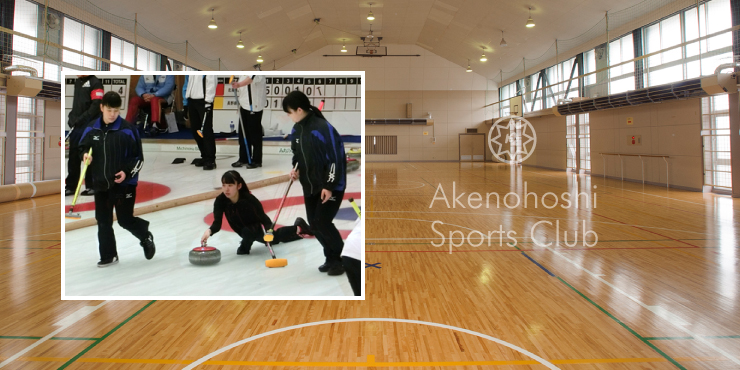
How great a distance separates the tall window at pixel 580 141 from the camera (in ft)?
58.6

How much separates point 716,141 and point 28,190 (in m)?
16.5

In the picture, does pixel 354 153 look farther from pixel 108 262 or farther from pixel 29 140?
pixel 29 140

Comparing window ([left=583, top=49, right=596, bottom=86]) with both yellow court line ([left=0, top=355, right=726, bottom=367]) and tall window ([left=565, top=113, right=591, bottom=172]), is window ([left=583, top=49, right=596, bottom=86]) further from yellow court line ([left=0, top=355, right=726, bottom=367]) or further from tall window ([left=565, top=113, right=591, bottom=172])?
yellow court line ([left=0, top=355, right=726, bottom=367])

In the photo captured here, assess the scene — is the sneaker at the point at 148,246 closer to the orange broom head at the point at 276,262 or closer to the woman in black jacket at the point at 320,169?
the orange broom head at the point at 276,262

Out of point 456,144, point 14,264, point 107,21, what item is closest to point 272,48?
point 107,21

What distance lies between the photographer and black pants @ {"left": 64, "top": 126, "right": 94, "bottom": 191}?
9.76 feet

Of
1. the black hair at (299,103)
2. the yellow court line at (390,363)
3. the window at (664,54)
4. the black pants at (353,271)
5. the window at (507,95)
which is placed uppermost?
the window at (507,95)

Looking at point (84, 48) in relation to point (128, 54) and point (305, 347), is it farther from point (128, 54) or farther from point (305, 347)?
point (305, 347)

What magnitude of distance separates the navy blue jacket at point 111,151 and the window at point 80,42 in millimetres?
10136

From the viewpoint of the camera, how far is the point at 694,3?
11219 mm

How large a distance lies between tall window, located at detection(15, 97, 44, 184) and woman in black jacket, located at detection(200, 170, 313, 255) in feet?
39.7

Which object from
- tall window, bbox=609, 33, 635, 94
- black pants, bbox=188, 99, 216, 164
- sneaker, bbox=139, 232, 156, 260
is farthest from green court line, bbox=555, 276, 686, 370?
tall window, bbox=609, 33, 635, 94

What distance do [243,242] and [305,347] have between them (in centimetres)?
80

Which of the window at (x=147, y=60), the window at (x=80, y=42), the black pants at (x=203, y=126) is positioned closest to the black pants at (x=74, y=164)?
the black pants at (x=203, y=126)
